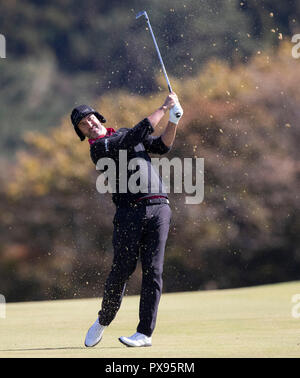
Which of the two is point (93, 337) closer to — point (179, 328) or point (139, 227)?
point (139, 227)

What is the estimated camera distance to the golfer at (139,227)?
566cm

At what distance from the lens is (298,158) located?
1546 cm

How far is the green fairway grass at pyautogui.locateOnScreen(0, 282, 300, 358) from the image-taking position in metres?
5.35

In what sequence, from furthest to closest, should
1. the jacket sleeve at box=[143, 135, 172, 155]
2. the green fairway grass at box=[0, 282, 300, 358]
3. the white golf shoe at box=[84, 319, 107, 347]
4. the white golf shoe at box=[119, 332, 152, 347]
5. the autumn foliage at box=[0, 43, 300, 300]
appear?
the autumn foliage at box=[0, 43, 300, 300]
the jacket sleeve at box=[143, 135, 172, 155]
the white golf shoe at box=[84, 319, 107, 347]
the white golf shoe at box=[119, 332, 152, 347]
the green fairway grass at box=[0, 282, 300, 358]

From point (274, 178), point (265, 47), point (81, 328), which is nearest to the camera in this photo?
point (81, 328)

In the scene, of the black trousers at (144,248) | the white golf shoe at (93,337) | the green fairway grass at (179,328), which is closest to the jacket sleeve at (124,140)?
the black trousers at (144,248)

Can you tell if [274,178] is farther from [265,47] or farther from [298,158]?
[265,47]

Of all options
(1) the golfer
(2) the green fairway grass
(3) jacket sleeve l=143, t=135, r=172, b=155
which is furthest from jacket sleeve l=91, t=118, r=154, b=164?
(2) the green fairway grass

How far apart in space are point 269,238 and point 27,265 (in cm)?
449

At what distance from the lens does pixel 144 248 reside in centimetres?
573

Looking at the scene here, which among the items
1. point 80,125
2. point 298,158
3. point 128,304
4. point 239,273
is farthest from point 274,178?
point 80,125

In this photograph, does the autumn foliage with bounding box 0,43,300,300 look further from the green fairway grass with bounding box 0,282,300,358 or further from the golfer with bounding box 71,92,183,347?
the golfer with bounding box 71,92,183,347

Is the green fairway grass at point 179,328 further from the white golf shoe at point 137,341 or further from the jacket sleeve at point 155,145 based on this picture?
the jacket sleeve at point 155,145

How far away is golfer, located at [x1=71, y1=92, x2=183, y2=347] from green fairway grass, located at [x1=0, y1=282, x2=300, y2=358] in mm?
186
